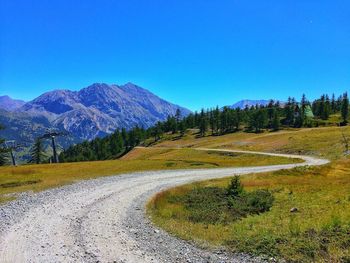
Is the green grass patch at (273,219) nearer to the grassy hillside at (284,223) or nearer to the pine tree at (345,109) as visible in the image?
the grassy hillside at (284,223)

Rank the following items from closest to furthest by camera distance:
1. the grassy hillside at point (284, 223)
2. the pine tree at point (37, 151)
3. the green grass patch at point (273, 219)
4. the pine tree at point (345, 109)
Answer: the grassy hillside at point (284, 223), the green grass patch at point (273, 219), the pine tree at point (37, 151), the pine tree at point (345, 109)

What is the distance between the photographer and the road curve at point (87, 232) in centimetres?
1471

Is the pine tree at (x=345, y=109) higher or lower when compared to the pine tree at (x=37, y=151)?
higher

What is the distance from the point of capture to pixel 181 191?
33031mm

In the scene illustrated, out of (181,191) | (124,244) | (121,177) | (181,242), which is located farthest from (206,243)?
(121,177)

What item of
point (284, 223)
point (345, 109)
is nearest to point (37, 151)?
point (284, 223)

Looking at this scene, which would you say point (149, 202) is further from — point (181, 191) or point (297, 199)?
point (297, 199)

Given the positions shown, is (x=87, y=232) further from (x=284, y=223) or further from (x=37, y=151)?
(x=37, y=151)

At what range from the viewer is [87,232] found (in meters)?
18.3

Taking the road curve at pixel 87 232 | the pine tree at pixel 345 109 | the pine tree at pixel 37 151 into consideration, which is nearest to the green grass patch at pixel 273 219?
the road curve at pixel 87 232

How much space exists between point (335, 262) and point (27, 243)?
43.7 feet

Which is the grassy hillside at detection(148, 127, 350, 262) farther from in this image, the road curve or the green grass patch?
the road curve

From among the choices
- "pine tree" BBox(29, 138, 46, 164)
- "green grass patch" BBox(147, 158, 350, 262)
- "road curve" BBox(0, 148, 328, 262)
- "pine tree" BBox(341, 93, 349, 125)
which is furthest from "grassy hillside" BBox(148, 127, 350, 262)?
"pine tree" BBox(341, 93, 349, 125)

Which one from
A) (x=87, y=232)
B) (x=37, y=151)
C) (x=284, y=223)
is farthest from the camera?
(x=37, y=151)
